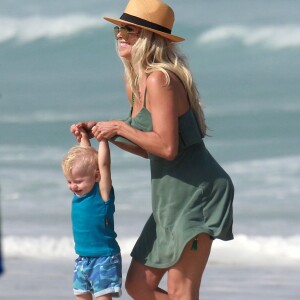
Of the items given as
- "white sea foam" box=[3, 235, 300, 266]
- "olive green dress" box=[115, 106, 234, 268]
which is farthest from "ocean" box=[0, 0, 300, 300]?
"olive green dress" box=[115, 106, 234, 268]

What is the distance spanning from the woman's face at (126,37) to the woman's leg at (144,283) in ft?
2.66

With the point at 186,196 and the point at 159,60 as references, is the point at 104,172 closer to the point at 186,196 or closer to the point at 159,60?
the point at 186,196

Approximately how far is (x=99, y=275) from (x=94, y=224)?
0.64 ft

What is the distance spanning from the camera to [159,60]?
13.1 ft

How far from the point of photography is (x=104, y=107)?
20.7m

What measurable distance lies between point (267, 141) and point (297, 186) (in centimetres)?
467

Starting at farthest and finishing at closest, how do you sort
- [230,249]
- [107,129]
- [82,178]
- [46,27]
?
[46,27] → [230,249] → [82,178] → [107,129]

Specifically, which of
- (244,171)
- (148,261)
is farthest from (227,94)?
(148,261)

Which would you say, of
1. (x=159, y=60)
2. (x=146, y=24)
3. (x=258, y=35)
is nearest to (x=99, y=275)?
(x=159, y=60)

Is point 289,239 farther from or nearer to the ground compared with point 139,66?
nearer to the ground

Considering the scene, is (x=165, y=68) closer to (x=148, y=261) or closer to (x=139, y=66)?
(x=139, y=66)

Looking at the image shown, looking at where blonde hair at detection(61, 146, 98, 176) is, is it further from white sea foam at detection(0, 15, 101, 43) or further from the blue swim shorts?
white sea foam at detection(0, 15, 101, 43)

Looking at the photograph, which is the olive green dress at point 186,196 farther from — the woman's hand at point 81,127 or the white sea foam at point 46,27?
the white sea foam at point 46,27

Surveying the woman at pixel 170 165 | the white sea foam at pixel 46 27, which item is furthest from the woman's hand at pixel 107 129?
the white sea foam at pixel 46 27
